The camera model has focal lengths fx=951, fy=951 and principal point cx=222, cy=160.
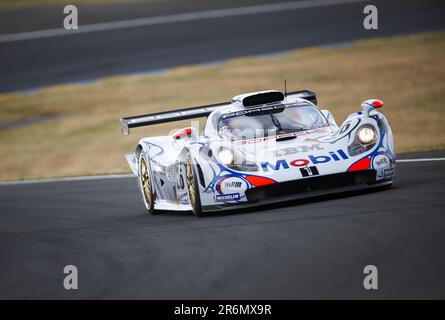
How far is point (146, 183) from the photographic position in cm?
1147

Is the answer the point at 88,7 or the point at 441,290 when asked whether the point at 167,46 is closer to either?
the point at 88,7

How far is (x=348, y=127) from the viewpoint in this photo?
9.76 metres

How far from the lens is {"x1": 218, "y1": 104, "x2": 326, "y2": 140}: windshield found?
1036 cm

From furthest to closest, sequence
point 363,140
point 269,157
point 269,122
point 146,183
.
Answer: point 146,183 → point 269,122 → point 363,140 → point 269,157

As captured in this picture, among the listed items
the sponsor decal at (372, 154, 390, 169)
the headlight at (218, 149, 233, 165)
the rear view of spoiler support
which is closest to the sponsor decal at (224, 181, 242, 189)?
the headlight at (218, 149, 233, 165)

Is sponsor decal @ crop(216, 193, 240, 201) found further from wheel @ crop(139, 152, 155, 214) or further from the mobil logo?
wheel @ crop(139, 152, 155, 214)

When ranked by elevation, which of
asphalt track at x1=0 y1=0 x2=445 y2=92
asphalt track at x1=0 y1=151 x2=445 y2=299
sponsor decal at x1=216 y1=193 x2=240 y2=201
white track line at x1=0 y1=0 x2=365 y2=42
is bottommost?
asphalt track at x1=0 y1=151 x2=445 y2=299

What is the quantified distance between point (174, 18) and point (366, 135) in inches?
843

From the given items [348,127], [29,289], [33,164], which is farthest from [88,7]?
[29,289]

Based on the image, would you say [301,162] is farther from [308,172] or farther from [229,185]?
[229,185]

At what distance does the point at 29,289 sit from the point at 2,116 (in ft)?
57.3

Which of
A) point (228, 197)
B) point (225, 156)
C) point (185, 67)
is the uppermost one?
point (185, 67)

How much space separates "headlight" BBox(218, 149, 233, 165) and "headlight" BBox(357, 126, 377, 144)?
4.38 feet

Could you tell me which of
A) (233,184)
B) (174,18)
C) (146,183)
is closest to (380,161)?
(233,184)
